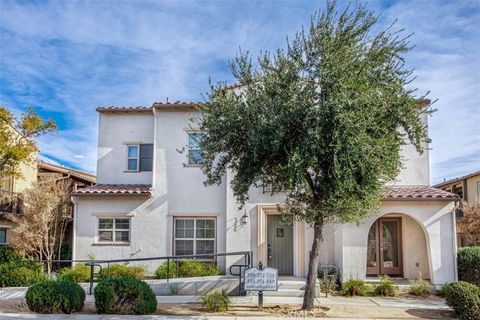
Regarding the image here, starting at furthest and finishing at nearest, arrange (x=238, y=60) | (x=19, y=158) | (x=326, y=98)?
(x=19, y=158) → (x=238, y=60) → (x=326, y=98)

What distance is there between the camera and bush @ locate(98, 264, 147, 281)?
15.7 m

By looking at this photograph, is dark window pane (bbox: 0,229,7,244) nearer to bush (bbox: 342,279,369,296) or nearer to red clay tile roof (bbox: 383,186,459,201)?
bush (bbox: 342,279,369,296)

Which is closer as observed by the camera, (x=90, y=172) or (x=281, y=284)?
(x=281, y=284)

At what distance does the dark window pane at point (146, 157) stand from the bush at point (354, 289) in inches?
359

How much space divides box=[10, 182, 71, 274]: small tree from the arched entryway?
12619 millimetres

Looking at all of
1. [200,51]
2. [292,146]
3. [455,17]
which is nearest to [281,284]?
[292,146]

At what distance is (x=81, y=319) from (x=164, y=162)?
8246 millimetres

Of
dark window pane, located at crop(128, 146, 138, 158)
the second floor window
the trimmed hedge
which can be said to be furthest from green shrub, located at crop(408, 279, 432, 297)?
the trimmed hedge

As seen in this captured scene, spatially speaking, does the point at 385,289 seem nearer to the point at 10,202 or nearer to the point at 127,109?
the point at 127,109

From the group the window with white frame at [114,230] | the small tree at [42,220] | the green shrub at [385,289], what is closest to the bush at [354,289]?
the green shrub at [385,289]

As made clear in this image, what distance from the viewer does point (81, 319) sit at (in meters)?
10.4

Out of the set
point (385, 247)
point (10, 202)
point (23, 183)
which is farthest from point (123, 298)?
point (23, 183)

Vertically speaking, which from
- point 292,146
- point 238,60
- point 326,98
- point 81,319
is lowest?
point 81,319

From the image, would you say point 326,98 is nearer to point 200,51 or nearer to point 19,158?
point 200,51
